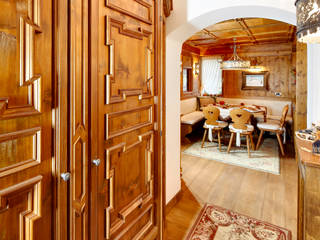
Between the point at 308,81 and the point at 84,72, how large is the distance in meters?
3.55

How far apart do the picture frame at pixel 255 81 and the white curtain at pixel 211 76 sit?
81cm

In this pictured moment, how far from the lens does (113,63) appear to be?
114 cm

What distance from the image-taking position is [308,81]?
3305 mm

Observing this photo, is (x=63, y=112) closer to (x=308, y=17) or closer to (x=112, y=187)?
(x=112, y=187)

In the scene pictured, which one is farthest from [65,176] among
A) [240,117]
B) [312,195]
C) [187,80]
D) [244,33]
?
[187,80]

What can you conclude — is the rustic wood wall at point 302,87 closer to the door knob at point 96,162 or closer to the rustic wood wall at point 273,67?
the rustic wood wall at point 273,67

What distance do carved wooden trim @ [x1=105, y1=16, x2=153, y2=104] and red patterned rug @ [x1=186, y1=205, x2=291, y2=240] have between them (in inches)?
→ 61.6

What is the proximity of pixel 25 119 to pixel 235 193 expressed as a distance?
289 cm

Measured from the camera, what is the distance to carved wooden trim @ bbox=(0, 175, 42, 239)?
2.39 ft

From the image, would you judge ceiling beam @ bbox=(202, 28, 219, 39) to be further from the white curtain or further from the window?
the white curtain

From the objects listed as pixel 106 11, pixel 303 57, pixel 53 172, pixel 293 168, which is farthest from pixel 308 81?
pixel 53 172

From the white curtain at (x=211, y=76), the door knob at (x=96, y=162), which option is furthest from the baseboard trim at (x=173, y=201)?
the white curtain at (x=211, y=76)

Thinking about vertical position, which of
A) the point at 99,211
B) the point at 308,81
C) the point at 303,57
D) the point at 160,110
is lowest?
the point at 99,211

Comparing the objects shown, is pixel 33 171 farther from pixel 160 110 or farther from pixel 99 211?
pixel 160 110
